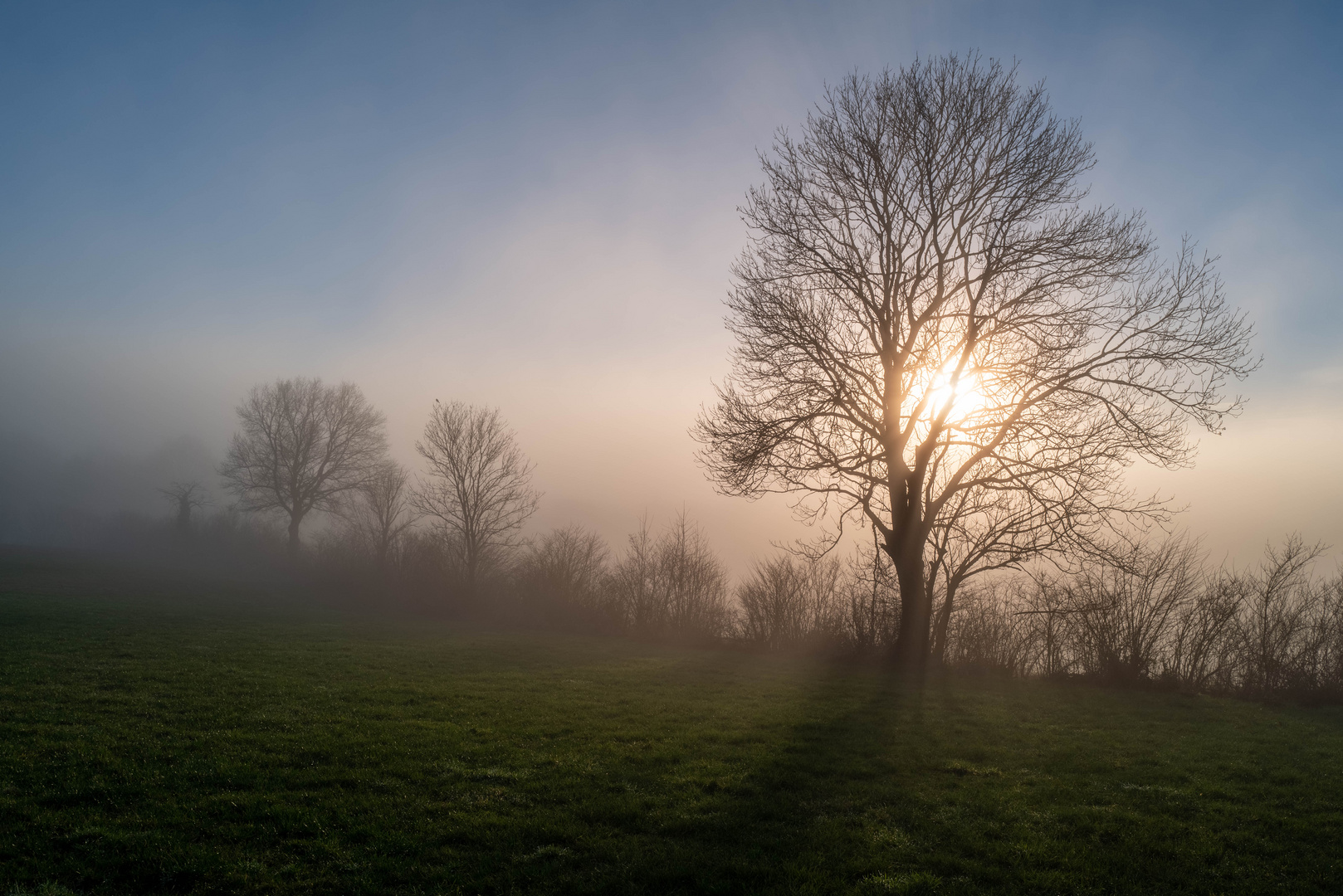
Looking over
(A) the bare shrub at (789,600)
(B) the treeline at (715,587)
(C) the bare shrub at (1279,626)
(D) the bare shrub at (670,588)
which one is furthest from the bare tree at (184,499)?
(C) the bare shrub at (1279,626)

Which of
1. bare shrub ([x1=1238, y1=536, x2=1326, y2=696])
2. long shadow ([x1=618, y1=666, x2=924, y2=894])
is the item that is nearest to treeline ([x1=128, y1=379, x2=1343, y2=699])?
bare shrub ([x1=1238, y1=536, x2=1326, y2=696])

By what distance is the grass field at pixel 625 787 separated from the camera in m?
4.68

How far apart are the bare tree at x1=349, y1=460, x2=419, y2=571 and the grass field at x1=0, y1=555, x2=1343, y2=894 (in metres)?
24.3

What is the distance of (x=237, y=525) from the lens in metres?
49.2

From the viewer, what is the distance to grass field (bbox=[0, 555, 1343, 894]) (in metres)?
4.68

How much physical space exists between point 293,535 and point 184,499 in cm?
1271

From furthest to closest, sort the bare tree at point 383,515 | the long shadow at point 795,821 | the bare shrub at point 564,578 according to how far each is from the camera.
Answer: the bare tree at point 383,515 < the bare shrub at point 564,578 < the long shadow at point 795,821

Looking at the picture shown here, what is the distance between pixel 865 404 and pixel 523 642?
43.8 feet

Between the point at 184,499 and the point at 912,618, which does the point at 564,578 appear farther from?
the point at 184,499

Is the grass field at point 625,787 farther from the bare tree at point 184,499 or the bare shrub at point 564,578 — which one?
→ the bare tree at point 184,499

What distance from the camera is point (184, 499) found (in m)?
49.2

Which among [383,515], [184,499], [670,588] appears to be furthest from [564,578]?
[184,499]

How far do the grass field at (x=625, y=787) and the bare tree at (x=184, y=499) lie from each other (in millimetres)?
42839

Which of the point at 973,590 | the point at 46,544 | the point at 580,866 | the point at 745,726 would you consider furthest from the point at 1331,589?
the point at 46,544
